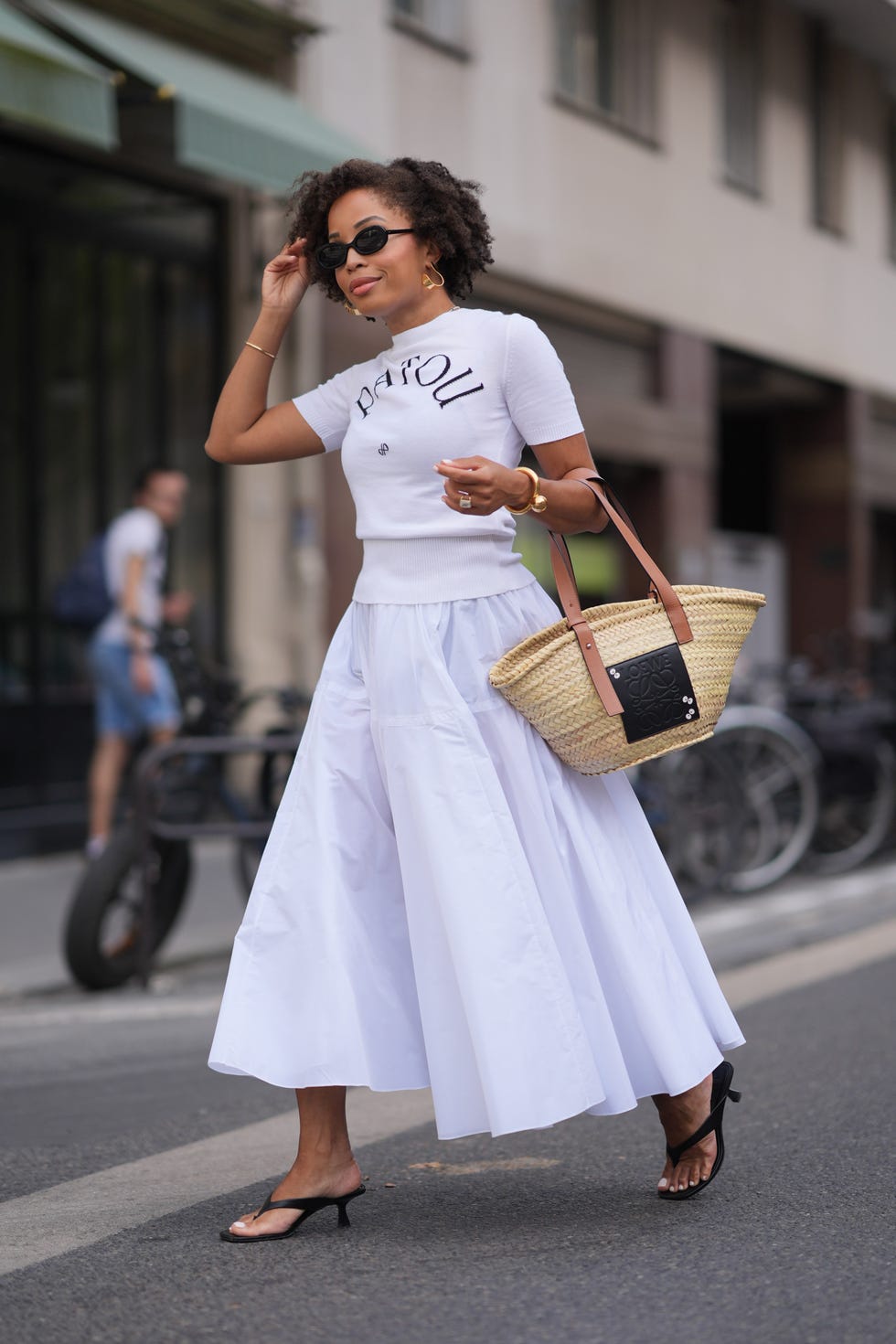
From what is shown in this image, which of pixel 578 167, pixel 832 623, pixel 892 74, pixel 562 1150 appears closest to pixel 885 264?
pixel 892 74

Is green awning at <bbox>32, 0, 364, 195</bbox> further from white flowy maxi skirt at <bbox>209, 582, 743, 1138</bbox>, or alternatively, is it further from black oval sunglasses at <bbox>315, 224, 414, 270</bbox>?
white flowy maxi skirt at <bbox>209, 582, 743, 1138</bbox>

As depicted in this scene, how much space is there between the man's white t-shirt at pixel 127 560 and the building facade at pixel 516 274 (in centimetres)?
119

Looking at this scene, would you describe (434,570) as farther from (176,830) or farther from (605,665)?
(176,830)

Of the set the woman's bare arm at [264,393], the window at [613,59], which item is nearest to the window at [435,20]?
the window at [613,59]

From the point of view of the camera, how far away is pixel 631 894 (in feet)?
11.3

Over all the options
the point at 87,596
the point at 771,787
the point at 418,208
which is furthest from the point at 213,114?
the point at 418,208

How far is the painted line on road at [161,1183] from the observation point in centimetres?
342

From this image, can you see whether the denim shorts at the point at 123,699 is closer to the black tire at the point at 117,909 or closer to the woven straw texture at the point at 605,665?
the black tire at the point at 117,909

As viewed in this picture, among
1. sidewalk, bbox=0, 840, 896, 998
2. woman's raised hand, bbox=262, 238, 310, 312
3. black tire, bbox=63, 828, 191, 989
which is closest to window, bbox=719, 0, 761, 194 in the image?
sidewalk, bbox=0, 840, 896, 998

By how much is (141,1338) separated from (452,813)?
3.28 ft

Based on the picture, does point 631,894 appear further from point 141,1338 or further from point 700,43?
point 700,43

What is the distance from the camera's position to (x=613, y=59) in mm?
14828

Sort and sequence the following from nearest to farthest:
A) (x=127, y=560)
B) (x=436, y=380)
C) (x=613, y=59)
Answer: (x=436, y=380) < (x=127, y=560) < (x=613, y=59)

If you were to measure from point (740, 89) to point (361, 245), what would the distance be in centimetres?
1413
